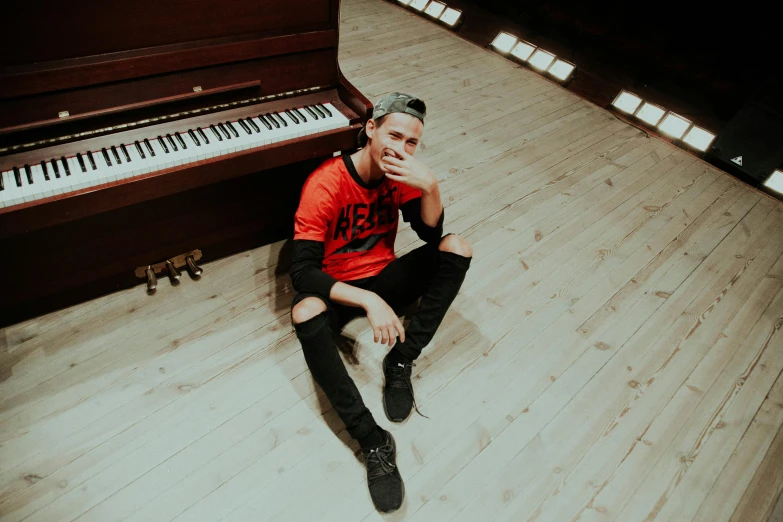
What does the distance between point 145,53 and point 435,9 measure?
14.1ft

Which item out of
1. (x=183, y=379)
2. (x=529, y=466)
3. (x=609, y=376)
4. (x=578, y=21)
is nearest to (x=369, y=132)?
(x=183, y=379)

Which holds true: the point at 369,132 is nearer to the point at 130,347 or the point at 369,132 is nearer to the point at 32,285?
the point at 130,347

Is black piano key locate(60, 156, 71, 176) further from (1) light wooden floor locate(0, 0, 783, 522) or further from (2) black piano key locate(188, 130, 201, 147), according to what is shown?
(1) light wooden floor locate(0, 0, 783, 522)

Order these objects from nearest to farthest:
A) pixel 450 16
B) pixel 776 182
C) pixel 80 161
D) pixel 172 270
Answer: pixel 80 161, pixel 172 270, pixel 776 182, pixel 450 16

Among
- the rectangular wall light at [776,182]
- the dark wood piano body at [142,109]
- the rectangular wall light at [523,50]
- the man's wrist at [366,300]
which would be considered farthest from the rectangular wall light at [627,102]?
the man's wrist at [366,300]

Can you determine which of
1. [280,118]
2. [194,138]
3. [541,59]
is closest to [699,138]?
[541,59]

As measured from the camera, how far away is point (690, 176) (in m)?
3.65

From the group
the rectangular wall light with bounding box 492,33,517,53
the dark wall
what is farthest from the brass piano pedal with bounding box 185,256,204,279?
the dark wall

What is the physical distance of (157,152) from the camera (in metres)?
1.71

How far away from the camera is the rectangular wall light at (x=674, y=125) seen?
3.97 meters

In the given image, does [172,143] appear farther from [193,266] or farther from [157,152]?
[193,266]

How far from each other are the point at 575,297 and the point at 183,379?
77.4 inches

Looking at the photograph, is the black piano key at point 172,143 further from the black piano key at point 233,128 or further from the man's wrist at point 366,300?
the man's wrist at point 366,300

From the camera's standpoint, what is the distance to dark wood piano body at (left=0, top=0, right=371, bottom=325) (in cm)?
155
